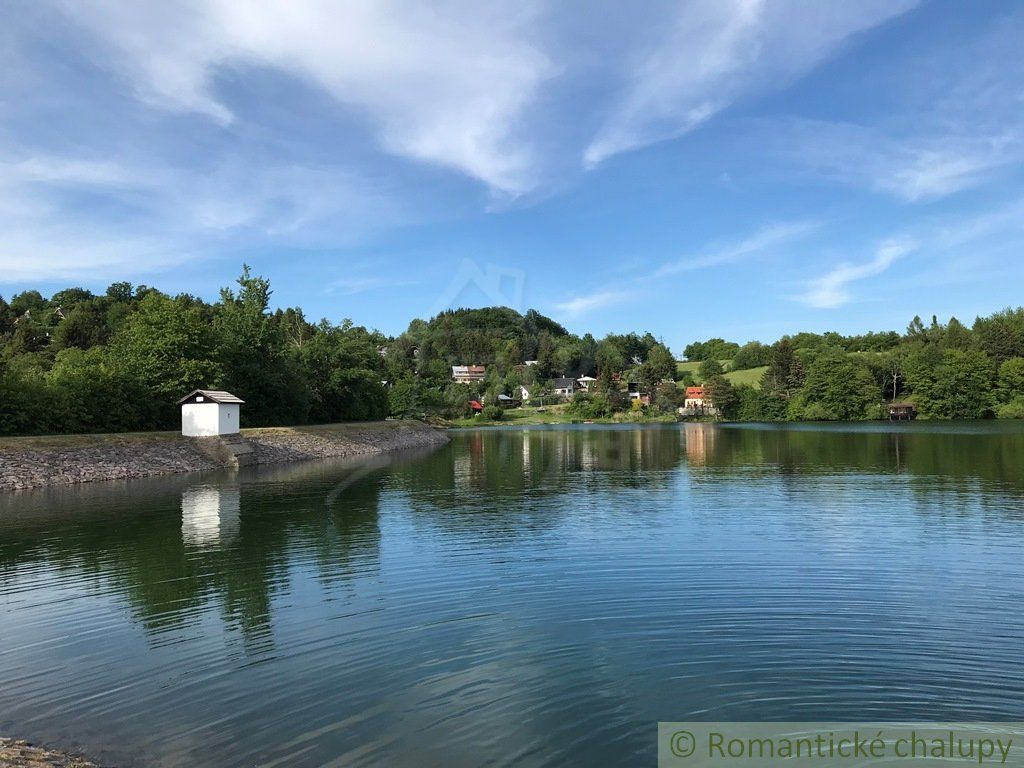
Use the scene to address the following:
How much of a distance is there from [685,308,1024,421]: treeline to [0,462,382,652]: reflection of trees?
12045cm

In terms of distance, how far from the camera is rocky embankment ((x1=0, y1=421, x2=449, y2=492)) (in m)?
34.7

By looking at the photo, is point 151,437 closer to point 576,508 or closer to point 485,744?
point 576,508

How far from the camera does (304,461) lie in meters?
52.0

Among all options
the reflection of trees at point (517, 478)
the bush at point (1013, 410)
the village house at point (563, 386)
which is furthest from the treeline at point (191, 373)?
the bush at point (1013, 410)

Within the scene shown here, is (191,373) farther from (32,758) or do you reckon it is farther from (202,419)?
(32,758)

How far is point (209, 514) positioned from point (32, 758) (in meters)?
→ 19.1

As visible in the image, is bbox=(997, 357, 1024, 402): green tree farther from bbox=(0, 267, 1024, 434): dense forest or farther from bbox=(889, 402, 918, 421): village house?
bbox=(889, 402, 918, 421): village house

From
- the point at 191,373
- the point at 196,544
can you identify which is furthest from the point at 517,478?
the point at 191,373

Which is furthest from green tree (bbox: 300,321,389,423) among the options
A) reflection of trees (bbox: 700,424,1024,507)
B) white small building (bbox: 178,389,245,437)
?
reflection of trees (bbox: 700,424,1024,507)

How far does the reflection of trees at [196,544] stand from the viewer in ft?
44.0

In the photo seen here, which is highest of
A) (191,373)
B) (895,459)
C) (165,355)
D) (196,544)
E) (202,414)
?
(165,355)

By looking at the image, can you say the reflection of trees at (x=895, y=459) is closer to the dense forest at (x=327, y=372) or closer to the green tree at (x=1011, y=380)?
the dense forest at (x=327, y=372)

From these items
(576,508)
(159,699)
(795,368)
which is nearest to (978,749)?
(159,699)

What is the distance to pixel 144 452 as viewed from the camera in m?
41.7
